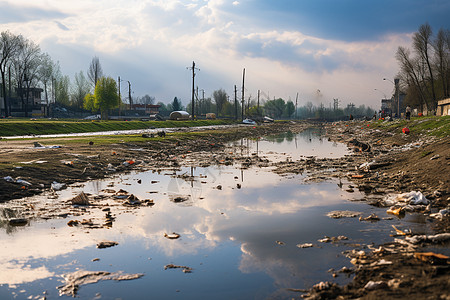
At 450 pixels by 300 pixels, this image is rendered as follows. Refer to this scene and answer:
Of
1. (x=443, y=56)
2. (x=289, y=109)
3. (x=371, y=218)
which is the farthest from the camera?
(x=289, y=109)

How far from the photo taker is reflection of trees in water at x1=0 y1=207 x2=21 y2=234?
8.29m

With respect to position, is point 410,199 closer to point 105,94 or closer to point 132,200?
point 132,200

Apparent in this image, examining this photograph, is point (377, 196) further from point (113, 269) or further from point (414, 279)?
point (113, 269)

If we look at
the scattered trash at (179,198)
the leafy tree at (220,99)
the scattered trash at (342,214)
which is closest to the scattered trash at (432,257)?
the scattered trash at (342,214)

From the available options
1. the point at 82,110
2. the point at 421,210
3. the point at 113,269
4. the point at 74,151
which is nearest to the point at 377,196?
the point at 421,210

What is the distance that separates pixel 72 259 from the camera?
6.58 meters

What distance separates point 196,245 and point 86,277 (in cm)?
208

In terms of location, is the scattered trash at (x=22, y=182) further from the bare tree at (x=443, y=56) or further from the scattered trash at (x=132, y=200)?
the bare tree at (x=443, y=56)

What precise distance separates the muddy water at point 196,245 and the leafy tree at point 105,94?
208 feet

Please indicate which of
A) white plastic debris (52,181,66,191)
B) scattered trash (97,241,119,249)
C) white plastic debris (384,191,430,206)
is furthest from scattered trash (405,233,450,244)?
white plastic debris (52,181,66,191)

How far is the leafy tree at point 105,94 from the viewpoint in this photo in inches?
2830

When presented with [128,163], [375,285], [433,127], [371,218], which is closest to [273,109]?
[433,127]

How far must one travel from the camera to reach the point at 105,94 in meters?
72.3

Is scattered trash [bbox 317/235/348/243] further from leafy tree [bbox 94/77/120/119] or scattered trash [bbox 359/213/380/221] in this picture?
leafy tree [bbox 94/77/120/119]
